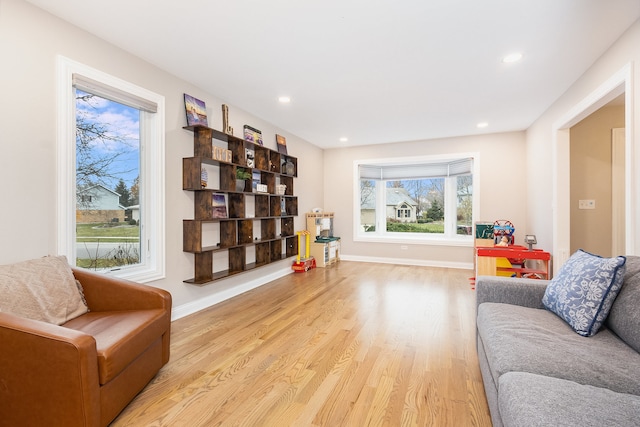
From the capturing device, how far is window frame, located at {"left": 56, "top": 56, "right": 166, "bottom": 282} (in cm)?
218

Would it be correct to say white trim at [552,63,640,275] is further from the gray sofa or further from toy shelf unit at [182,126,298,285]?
toy shelf unit at [182,126,298,285]

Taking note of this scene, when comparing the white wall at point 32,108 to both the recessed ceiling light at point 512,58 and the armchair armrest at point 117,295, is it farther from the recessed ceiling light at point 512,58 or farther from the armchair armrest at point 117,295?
the recessed ceiling light at point 512,58

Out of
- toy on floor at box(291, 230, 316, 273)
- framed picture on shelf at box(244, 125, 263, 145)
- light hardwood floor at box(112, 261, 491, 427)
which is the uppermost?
framed picture on shelf at box(244, 125, 263, 145)

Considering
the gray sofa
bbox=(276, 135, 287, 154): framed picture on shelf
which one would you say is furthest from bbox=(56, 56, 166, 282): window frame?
the gray sofa

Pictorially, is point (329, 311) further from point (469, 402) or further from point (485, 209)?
point (485, 209)

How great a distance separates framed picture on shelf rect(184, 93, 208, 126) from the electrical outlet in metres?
4.83

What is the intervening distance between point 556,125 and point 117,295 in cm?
490

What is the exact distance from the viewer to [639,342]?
4.40ft

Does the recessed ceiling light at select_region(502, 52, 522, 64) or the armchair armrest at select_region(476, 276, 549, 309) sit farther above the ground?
the recessed ceiling light at select_region(502, 52, 522, 64)

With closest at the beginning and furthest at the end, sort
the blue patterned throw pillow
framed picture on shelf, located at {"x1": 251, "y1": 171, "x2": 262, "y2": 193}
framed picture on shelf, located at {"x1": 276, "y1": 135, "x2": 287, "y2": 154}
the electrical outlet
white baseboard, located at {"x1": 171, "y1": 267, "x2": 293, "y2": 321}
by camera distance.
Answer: the blue patterned throw pillow
white baseboard, located at {"x1": 171, "y1": 267, "x2": 293, "y2": 321}
the electrical outlet
framed picture on shelf, located at {"x1": 251, "y1": 171, "x2": 262, "y2": 193}
framed picture on shelf, located at {"x1": 276, "y1": 135, "x2": 287, "y2": 154}

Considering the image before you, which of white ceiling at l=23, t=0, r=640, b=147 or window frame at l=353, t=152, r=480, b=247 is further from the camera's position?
window frame at l=353, t=152, r=480, b=247

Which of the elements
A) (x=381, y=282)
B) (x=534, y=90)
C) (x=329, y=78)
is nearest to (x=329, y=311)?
(x=381, y=282)

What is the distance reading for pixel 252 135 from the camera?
4.20m

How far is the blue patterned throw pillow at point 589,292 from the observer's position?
1523 mm
